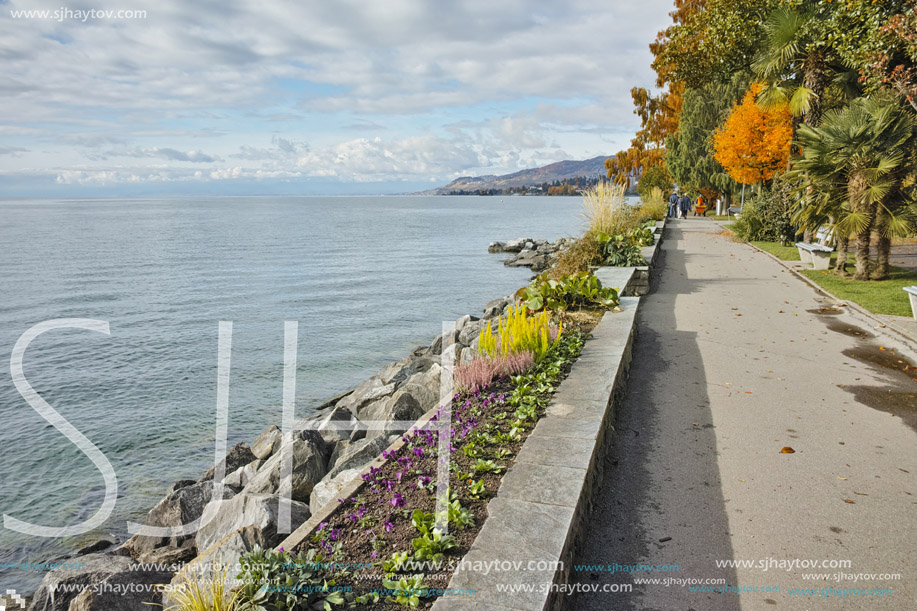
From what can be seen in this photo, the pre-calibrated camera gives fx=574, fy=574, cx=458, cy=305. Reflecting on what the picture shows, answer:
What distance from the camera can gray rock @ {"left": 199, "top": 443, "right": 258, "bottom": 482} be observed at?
6961mm

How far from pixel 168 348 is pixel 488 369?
10.4 metres

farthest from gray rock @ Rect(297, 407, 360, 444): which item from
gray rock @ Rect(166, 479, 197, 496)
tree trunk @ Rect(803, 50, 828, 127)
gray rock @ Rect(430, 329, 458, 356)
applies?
tree trunk @ Rect(803, 50, 828, 127)

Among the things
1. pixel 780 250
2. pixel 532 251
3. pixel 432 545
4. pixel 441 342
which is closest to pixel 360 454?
pixel 432 545

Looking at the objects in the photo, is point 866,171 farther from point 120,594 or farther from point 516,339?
point 120,594

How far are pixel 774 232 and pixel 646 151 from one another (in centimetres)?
3246

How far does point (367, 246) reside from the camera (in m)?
38.5

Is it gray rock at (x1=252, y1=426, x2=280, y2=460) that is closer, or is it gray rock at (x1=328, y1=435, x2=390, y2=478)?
gray rock at (x1=328, y1=435, x2=390, y2=478)

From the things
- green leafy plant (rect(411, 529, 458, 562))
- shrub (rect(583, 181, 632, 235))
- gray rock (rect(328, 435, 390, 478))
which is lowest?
gray rock (rect(328, 435, 390, 478))

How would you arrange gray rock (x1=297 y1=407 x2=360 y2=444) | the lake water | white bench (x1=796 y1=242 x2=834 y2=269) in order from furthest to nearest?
1. white bench (x1=796 y1=242 x2=834 y2=269)
2. the lake water
3. gray rock (x1=297 y1=407 x2=360 y2=444)

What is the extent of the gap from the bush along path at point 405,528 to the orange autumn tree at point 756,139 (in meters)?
24.7

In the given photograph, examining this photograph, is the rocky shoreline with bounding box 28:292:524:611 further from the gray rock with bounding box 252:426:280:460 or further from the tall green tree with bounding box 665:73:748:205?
the tall green tree with bounding box 665:73:748:205

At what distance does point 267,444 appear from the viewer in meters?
7.11

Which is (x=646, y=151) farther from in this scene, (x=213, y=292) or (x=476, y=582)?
(x=476, y=582)

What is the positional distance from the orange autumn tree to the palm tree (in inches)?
525
